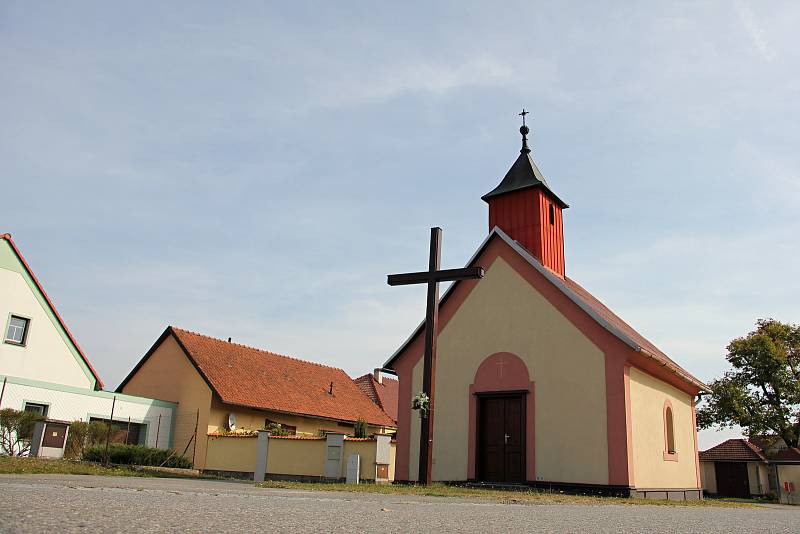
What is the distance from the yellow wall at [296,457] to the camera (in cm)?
2102

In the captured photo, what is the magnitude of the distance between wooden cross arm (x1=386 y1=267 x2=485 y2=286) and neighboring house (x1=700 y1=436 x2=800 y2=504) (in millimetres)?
31125

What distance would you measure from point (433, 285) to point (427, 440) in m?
3.88

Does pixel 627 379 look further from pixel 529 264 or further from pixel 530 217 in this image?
pixel 530 217

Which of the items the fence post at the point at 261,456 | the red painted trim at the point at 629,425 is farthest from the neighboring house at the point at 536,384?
the fence post at the point at 261,456

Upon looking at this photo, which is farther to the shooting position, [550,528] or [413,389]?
[413,389]

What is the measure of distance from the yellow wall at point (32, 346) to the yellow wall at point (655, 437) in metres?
21.9

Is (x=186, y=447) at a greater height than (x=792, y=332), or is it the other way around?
(x=792, y=332)

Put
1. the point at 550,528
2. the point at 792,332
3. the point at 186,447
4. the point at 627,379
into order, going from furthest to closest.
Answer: the point at 792,332 < the point at 186,447 < the point at 627,379 < the point at 550,528

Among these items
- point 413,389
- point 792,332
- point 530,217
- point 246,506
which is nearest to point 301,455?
point 413,389

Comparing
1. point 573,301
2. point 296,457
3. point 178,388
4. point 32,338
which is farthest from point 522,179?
point 32,338

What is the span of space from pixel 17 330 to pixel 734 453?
40.4 m

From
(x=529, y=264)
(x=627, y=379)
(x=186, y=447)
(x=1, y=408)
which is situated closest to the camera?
(x=627, y=379)

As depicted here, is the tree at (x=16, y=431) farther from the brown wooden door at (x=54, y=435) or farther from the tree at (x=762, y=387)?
the tree at (x=762, y=387)

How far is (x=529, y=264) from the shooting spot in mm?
18844
